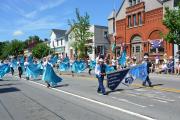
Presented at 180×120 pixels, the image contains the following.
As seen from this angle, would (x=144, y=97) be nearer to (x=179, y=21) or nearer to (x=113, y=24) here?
(x=179, y=21)

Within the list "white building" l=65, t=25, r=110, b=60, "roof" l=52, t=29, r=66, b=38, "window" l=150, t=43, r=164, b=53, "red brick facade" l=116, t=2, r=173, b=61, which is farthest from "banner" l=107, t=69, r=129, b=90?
"roof" l=52, t=29, r=66, b=38

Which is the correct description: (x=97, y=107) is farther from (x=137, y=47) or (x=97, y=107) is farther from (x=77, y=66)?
(x=137, y=47)

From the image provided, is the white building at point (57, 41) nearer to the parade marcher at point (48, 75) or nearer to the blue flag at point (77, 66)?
the blue flag at point (77, 66)

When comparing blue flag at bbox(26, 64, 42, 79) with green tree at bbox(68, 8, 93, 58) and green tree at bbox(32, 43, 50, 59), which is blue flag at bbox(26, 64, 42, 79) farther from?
green tree at bbox(32, 43, 50, 59)

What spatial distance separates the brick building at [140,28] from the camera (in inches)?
1650

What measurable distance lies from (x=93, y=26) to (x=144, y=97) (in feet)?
174

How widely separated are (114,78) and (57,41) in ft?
230

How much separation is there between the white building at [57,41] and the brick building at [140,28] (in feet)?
98.9

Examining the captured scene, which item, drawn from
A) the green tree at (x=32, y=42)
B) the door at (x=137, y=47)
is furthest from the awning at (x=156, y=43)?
the green tree at (x=32, y=42)

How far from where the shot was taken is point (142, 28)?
45.2m

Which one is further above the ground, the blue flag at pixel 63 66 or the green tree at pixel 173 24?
the green tree at pixel 173 24

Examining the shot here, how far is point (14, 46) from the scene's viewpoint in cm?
12888

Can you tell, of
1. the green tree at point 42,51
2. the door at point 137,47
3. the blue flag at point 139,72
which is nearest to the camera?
the blue flag at point 139,72

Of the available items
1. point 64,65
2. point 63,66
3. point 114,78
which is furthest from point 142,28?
point 114,78
